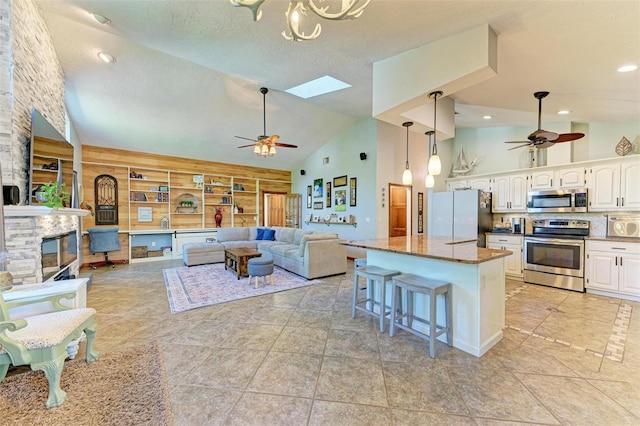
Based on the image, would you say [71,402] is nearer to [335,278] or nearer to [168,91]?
[335,278]

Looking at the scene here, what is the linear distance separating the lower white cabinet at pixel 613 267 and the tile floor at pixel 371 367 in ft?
1.11

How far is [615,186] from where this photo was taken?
4145 millimetres

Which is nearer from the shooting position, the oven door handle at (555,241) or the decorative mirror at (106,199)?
the oven door handle at (555,241)

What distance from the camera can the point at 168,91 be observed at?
4844 mm

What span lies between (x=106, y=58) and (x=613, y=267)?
818 centimetres

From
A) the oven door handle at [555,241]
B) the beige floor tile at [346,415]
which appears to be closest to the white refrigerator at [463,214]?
the oven door handle at [555,241]

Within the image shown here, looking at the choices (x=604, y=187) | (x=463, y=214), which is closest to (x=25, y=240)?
(x=463, y=214)

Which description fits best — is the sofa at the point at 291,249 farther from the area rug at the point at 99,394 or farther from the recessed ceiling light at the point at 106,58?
the recessed ceiling light at the point at 106,58

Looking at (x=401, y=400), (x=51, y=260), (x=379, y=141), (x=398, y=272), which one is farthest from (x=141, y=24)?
(x=379, y=141)

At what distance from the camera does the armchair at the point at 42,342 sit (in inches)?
66.7

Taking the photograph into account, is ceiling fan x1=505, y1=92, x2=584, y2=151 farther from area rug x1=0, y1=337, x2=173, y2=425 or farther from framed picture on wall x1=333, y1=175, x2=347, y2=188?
area rug x1=0, y1=337, x2=173, y2=425

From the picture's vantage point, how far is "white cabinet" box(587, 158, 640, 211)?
3.99 metres

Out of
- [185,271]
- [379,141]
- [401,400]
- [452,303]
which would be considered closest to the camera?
[401,400]

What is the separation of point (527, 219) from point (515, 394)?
4391mm
